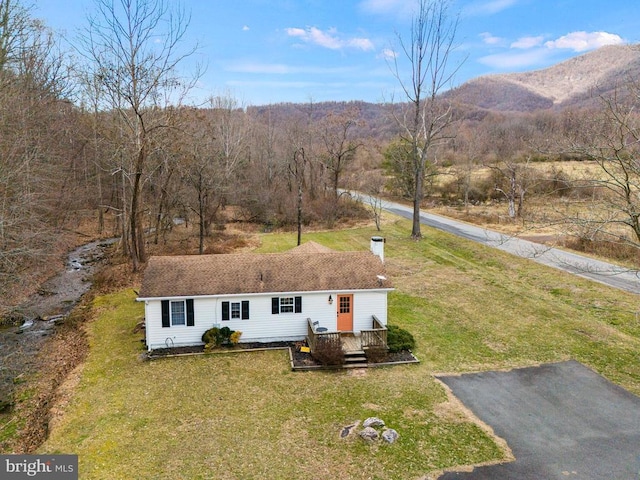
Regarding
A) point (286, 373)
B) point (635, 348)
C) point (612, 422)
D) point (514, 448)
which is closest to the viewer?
point (514, 448)

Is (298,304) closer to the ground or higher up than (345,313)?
higher up

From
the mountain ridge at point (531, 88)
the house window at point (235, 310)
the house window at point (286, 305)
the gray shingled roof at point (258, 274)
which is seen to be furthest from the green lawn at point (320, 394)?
Result: the mountain ridge at point (531, 88)

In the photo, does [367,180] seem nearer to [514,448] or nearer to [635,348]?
[635,348]

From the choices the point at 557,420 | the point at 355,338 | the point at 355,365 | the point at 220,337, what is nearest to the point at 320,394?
the point at 355,365

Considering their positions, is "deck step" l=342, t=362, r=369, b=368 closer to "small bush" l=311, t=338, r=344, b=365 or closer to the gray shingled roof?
"small bush" l=311, t=338, r=344, b=365

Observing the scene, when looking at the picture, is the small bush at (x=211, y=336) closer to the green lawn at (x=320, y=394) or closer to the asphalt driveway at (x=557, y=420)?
the green lawn at (x=320, y=394)

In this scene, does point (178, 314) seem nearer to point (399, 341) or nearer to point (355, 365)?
point (355, 365)

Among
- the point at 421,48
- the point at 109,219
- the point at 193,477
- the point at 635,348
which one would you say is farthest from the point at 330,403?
the point at 109,219
